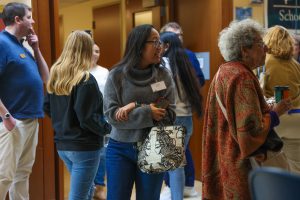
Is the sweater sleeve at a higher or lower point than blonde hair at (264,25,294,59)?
lower

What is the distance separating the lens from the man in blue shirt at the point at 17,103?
2.87 metres

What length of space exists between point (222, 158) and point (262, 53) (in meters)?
0.54

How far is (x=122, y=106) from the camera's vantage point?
2.36 m

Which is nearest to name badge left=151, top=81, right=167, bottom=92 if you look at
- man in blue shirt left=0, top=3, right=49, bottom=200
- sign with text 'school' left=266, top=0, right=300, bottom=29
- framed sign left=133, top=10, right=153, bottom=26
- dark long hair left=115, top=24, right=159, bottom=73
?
dark long hair left=115, top=24, right=159, bottom=73

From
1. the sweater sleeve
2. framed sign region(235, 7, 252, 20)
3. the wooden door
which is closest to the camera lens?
the sweater sleeve

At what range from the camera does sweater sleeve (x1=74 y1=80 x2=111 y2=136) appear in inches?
99.4

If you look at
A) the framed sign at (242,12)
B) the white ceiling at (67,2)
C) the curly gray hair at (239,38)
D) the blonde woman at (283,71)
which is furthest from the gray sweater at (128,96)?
the white ceiling at (67,2)

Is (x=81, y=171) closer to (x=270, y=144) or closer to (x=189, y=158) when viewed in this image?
(x=270, y=144)

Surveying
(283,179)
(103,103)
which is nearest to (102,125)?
(103,103)

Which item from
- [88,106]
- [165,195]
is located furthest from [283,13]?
[88,106]

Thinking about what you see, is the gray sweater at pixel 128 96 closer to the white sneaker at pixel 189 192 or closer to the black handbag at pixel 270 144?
the black handbag at pixel 270 144

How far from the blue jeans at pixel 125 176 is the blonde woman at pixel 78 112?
0.80ft

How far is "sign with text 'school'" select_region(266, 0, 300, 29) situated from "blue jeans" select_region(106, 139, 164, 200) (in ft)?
9.30

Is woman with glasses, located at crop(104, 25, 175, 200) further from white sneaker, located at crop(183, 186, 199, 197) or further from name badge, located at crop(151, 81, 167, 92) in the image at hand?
white sneaker, located at crop(183, 186, 199, 197)
